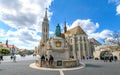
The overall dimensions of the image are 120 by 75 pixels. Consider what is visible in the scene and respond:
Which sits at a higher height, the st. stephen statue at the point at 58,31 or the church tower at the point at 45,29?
the church tower at the point at 45,29

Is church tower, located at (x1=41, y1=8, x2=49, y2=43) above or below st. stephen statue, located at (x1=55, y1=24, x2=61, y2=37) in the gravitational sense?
above

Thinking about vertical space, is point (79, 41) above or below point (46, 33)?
below

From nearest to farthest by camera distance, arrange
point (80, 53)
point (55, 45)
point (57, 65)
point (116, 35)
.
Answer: point (57, 65)
point (55, 45)
point (116, 35)
point (80, 53)

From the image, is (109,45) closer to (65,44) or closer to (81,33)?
(81,33)

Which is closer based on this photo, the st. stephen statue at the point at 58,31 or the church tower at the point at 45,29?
the st. stephen statue at the point at 58,31

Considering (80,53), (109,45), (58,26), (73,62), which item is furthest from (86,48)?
(73,62)

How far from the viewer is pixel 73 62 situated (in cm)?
2344

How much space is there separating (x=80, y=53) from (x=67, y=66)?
5393cm

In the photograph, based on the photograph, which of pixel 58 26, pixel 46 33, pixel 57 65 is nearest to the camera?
pixel 57 65

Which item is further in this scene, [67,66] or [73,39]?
[73,39]

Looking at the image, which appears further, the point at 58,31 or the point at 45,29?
the point at 45,29

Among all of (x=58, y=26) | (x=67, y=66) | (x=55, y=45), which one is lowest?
(x=67, y=66)

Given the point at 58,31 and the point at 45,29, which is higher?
the point at 45,29

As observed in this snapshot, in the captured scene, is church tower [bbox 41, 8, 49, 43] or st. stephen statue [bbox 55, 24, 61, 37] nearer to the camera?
st. stephen statue [bbox 55, 24, 61, 37]
